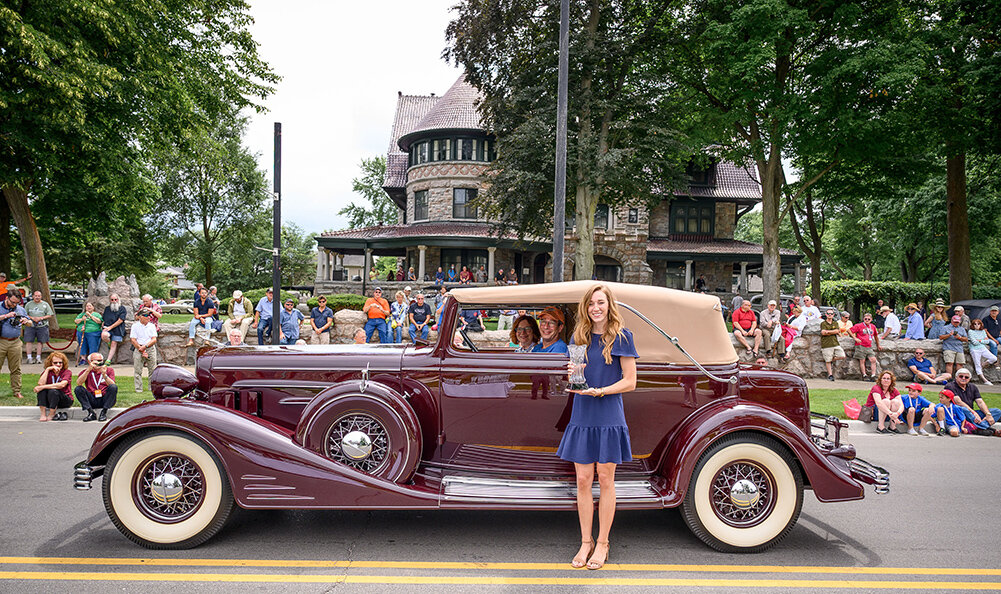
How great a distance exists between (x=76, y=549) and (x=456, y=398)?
275cm

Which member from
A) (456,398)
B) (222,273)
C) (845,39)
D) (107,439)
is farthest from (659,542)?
(222,273)

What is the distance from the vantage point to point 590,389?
363 centimetres

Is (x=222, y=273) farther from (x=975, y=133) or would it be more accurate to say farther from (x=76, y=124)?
(x=975, y=133)

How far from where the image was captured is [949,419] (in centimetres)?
859

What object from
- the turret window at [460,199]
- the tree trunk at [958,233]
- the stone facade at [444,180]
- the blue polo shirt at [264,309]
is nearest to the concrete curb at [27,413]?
the blue polo shirt at [264,309]

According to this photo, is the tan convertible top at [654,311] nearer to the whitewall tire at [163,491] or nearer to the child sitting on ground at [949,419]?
the whitewall tire at [163,491]

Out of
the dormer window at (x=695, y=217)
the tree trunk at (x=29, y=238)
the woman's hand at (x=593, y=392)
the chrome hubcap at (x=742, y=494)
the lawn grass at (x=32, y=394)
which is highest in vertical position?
the dormer window at (x=695, y=217)

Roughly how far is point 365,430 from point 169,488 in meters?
1.35

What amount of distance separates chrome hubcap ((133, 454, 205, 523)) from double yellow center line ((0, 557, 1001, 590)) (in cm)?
33

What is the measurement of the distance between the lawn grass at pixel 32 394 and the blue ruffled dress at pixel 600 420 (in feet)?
26.2

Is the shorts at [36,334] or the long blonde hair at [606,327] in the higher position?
the long blonde hair at [606,327]

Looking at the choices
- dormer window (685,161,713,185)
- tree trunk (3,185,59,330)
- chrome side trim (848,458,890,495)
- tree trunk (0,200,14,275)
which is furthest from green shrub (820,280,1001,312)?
tree trunk (0,200,14,275)

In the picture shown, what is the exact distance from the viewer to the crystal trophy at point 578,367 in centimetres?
360

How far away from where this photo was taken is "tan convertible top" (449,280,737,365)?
4352mm
